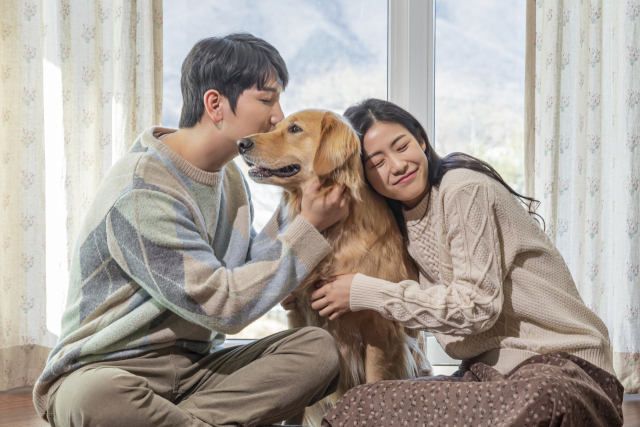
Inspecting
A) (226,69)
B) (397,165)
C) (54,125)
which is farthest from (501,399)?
(54,125)

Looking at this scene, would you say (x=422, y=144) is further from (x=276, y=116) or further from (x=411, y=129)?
(x=276, y=116)

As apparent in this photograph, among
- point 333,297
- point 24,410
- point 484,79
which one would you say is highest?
point 484,79

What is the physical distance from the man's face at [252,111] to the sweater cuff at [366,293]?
0.51 metres

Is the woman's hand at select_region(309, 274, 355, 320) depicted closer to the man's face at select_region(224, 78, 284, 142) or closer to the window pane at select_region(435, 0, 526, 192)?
the man's face at select_region(224, 78, 284, 142)

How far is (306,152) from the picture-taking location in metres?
1.48

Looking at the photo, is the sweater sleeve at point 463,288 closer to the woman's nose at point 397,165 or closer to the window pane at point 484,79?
the woman's nose at point 397,165

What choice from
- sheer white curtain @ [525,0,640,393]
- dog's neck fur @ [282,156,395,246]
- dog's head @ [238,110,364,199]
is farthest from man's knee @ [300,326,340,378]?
sheer white curtain @ [525,0,640,393]

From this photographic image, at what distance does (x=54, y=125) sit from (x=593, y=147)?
2555mm

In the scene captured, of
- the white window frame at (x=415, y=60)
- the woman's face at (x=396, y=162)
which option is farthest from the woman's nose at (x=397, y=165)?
the white window frame at (x=415, y=60)

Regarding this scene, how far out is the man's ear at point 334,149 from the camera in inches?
55.6

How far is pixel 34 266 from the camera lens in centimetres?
244

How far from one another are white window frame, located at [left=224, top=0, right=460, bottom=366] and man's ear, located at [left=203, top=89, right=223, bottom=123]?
1.54 m

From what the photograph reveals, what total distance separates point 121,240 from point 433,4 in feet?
7.28

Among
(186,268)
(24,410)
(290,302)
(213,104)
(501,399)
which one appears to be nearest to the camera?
(501,399)
